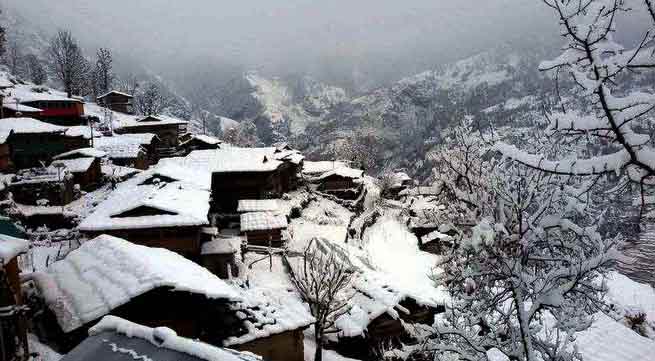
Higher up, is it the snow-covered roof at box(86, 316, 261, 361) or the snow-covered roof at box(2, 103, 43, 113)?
the snow-covered roof at box(2, 103, 43, 113)

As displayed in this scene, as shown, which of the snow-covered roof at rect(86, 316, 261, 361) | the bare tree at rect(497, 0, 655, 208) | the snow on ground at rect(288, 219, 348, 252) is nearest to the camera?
the bare tree at rect(497, 0, 655, 208)

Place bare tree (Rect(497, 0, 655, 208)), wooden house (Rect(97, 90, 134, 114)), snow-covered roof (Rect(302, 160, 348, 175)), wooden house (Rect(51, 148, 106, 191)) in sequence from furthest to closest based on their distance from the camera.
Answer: wooden house (Rect(97, 90, 134, 114)) → snow-covered roof (Rect(302, 160, 348, 175)) → wooden house (Rect(51, 148, 106, 191)) → bare tree (Rect(497, 0, 655, 208))

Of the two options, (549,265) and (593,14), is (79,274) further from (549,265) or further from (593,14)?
(593,14)

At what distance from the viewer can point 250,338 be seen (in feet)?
45.9

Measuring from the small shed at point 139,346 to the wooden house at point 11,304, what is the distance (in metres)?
4.19

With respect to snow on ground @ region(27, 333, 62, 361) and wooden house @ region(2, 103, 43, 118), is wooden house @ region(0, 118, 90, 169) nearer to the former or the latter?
wooden house @ region(2, 103, 43, 118)

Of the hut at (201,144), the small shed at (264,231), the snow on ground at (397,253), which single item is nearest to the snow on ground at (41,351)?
the small shed at (264,231)

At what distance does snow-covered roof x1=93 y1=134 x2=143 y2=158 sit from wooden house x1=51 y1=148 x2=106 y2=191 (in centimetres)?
634

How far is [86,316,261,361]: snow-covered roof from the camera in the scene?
6.14 m

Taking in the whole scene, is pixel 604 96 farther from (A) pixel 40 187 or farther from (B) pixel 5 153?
(B) pixel 5 153

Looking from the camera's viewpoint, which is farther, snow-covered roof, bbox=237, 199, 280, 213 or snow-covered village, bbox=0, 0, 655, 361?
snow-covered roof, bbox=237, 199, 280, 213

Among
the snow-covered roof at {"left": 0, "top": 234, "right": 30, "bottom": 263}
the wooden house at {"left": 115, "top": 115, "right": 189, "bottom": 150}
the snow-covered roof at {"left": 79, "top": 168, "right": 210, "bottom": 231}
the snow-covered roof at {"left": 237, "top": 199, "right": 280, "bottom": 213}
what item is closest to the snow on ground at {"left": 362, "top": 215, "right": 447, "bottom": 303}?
the snow-covered roof at {"left": 237, "top": 199, "right": 280, "bottom": 213}

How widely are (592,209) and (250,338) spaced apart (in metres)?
11.0

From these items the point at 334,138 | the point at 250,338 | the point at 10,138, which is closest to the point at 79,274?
the point at 250,338
